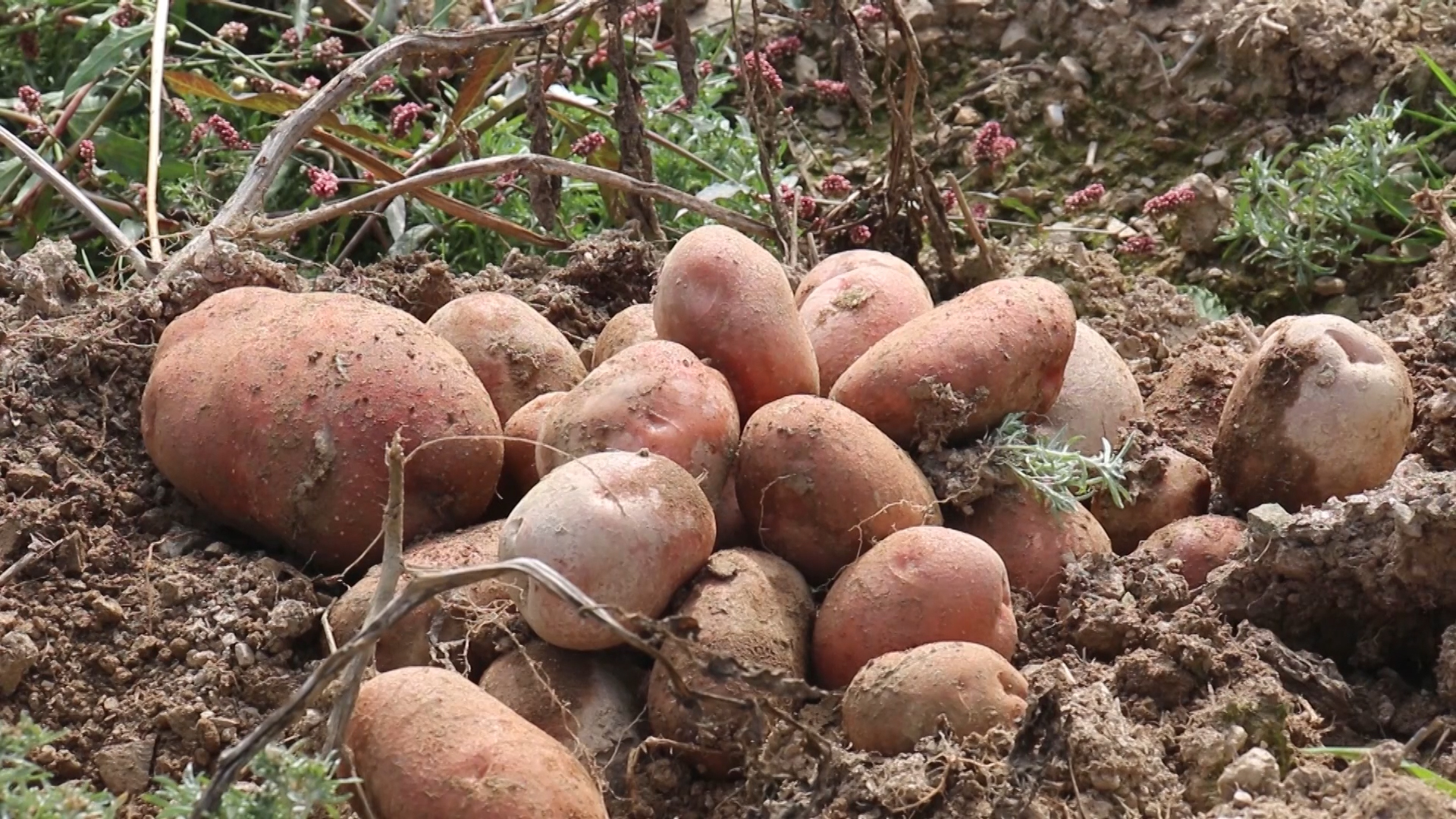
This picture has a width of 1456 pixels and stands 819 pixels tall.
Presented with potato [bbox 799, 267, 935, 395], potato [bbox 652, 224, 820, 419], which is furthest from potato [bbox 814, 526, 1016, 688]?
potato [bbox 799, 267, 935, 395]

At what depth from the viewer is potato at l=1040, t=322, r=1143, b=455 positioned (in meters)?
2.62

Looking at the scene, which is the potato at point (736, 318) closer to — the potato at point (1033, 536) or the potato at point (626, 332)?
the potato at point (626, 332)

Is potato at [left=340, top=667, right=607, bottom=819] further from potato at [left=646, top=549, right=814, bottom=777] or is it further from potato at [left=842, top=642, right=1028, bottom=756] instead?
potato at [left=842, top=642, right=1028, bottom=756]

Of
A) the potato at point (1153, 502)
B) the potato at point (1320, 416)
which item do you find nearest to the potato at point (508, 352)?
the potato at point (1153, 502)

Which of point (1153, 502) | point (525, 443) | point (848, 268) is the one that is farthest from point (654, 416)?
point (1153, 502)

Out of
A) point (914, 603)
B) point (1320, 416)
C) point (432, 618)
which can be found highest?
point (1320, 416)

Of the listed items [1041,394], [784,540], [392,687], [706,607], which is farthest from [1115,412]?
[392,687]

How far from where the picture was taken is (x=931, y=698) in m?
1.98

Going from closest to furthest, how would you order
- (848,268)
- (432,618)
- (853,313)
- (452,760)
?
1. (452,760)
2. (432,618)
3. (853,313)
4. (848,268)

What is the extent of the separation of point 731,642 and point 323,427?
0.71 metres

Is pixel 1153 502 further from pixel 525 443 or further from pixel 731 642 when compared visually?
pixel 525 443

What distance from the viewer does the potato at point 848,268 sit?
112 inches

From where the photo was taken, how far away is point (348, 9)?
14.8 feet

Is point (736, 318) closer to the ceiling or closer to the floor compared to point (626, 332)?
closer to the ceiling
